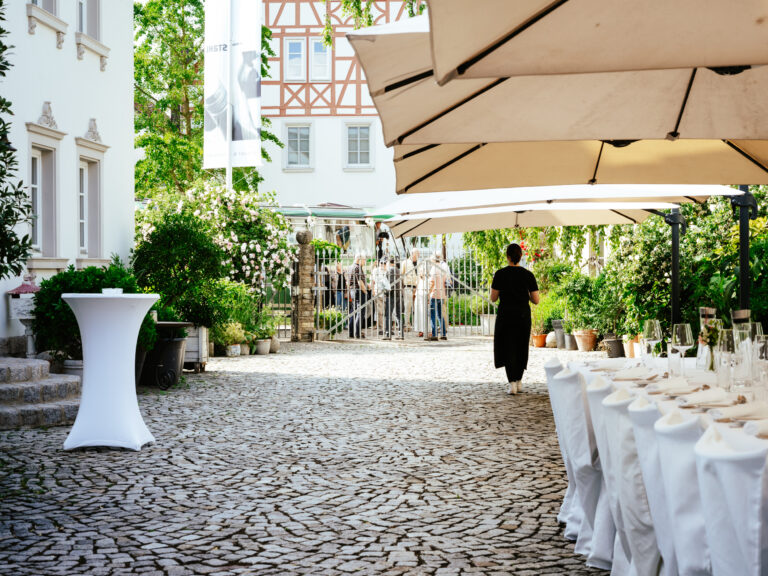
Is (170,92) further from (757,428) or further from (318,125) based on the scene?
(757,428)

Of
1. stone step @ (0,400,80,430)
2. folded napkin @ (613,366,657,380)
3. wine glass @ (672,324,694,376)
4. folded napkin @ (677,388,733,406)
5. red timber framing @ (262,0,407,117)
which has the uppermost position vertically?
red timber framing @ (262,0,407,117)

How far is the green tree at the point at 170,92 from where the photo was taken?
85.4ft

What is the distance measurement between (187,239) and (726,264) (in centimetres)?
749

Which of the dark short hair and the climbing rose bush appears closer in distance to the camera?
the dark short hair

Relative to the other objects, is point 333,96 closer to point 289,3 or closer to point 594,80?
point 289,3

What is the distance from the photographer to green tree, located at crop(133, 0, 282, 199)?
26.0 meters

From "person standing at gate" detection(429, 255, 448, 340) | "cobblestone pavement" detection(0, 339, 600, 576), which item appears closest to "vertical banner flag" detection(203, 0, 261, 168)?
"person standing at gate" detection(429, 255, 448, 340)

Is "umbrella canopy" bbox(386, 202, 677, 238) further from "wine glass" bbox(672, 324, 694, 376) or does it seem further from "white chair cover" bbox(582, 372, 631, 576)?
"white chair cover" bbox(582, 372, 631, 576)

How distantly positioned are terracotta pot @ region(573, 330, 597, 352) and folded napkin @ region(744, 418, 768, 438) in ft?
44.9

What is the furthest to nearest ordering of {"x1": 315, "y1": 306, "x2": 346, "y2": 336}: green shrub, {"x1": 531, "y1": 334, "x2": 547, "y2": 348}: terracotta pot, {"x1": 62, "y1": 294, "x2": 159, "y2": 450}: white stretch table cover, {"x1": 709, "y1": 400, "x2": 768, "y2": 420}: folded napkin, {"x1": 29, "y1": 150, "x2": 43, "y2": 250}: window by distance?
{"x1": 315, "y1": 306, "x2": 346, "y2": 336}: green shrub, {"x1": 531, "y1": 334, "x2": 547, "y2": 348}: terracotta pot, {"x1": 29, "y1": 150, "x2": 43, "y2": 250}: window, {"x1": 62, "y1": 294, "x2": 159, "y2": 450}: white stretch table cover, {"x1": 709, "y1": 400, "x2": 768, "y2": 420}: folded napkin

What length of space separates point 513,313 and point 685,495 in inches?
323

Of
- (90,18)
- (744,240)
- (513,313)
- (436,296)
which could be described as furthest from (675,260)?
(436,296)

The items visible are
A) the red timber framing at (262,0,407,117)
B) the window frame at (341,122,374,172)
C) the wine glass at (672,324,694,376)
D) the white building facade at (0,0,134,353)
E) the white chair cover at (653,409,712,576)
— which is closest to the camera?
the white chair cover at (653,409,712,576)

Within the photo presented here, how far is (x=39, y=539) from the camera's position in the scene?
4.82 metres
